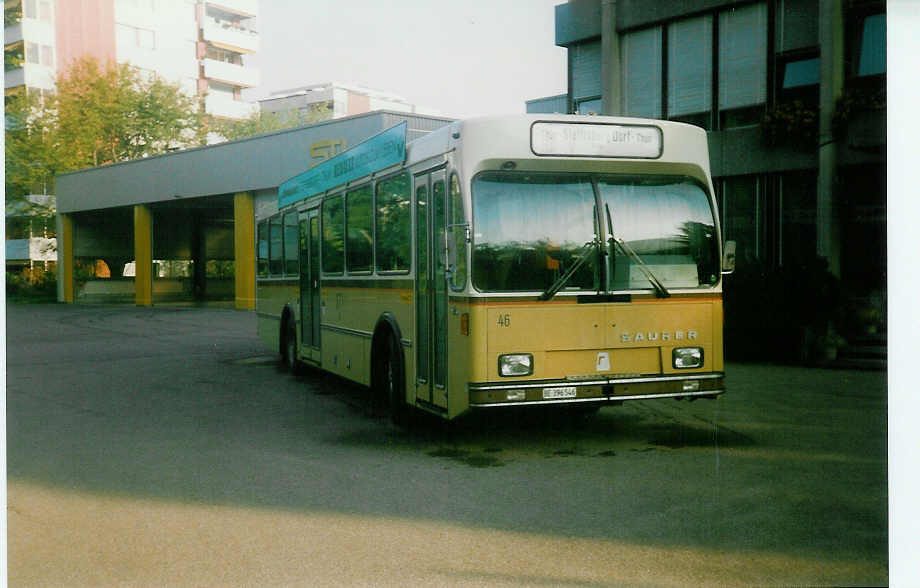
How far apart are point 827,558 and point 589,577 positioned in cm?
132

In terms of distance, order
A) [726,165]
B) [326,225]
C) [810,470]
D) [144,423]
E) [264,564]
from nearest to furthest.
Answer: [264,564] < [810,470] < [144,423] < [326,225] < [726,165]

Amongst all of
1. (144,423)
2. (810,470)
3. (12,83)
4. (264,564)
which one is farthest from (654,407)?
(12,83)

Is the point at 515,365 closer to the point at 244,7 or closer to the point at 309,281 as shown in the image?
the point at 244,7

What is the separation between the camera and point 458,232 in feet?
25.2

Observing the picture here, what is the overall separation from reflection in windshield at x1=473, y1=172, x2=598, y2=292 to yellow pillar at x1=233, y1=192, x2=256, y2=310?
93.4ft

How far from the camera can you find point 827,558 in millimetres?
5004

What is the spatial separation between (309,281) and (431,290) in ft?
16.4

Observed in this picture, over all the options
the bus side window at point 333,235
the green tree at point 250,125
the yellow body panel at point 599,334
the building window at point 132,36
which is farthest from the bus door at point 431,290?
the green tree at point 250,125

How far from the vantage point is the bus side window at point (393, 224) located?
9.09 metres

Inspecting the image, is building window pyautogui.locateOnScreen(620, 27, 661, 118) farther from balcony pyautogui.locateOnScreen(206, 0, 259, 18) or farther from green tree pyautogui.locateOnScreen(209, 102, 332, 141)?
green tree pyautogui.locateOnScreen(209, 102, 332, 141)

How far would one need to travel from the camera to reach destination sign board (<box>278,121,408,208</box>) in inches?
369

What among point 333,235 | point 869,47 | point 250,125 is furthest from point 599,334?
point 250,125

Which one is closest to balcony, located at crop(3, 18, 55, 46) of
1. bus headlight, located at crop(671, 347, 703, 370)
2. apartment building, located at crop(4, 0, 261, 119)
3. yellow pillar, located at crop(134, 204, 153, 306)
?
apartment building, located at crop(4, 0, 261, 119)

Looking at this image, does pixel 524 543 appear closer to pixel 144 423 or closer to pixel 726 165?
pixel 144 423
